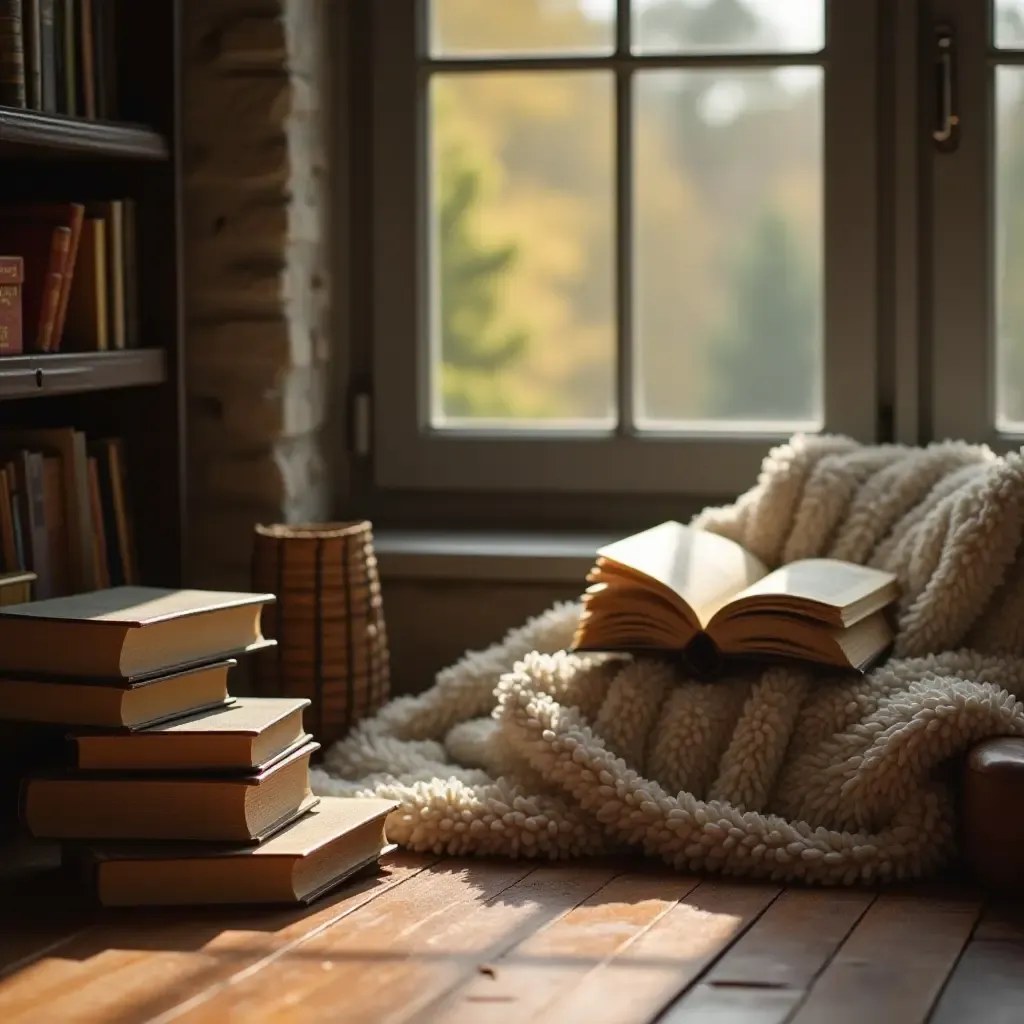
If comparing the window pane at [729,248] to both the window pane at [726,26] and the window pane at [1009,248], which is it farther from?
the window pane at [1009,248]

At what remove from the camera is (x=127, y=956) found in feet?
5.72

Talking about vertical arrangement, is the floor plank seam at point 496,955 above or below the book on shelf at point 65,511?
below

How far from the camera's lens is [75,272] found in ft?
7.45

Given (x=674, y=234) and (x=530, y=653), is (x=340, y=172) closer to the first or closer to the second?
(x=674, y=234)

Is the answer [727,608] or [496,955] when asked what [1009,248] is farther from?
[496,955]

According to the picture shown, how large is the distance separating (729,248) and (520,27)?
45 centimetres

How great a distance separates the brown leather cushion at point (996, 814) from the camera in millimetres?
1896

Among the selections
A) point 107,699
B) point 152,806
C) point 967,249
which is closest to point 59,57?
point 107,699

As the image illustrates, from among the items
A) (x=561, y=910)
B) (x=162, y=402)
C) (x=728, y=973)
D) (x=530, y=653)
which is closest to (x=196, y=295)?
(x=162, y=402)

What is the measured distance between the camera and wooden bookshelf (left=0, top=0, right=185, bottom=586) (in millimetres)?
2346


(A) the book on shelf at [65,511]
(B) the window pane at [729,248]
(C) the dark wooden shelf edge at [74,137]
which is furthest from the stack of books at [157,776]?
(B) the window pane at [729,248]

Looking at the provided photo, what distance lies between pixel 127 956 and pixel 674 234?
1407mm

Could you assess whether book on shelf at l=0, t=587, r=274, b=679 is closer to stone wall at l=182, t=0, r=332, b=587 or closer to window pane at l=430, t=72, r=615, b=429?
stone wall at l=182, t=0, r=332, b=587

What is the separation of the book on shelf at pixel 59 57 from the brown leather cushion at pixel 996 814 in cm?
128
